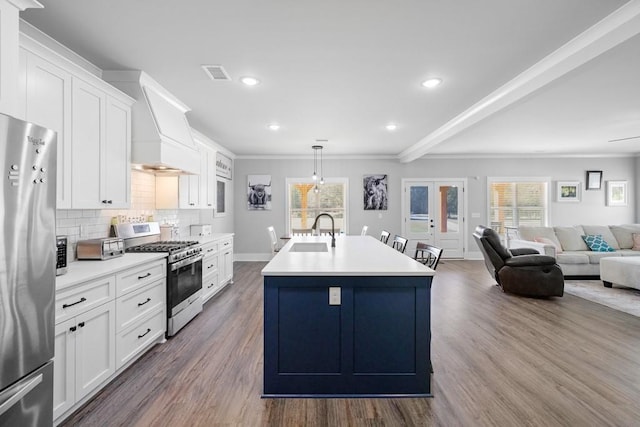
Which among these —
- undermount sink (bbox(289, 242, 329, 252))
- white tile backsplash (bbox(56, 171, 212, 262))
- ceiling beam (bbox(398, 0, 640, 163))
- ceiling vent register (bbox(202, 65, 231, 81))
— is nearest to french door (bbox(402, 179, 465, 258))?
ceiling beam (bbox(398, 0, 640, 163))

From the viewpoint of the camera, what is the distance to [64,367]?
6.41 feet

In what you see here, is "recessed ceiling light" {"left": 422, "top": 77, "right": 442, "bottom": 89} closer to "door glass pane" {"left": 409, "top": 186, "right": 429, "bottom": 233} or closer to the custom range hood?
the custom range hood

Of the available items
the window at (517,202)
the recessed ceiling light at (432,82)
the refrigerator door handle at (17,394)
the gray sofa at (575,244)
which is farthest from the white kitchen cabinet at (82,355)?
the window at (517,202)

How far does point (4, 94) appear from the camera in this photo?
63.7 inches

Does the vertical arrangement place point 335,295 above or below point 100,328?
above

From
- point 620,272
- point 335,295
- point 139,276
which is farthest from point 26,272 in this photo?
point 620,272

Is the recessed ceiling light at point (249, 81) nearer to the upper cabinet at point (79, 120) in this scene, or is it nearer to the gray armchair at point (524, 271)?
the upper cabinet at point (79, 120)

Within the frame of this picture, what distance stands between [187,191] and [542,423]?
14.6 ft

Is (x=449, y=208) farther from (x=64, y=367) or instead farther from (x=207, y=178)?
(x=64, y=367)

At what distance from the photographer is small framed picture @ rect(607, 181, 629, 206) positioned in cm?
811

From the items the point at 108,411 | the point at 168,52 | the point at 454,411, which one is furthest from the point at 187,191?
the point at 454,411

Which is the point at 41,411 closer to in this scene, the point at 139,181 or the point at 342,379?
the point at 342,379

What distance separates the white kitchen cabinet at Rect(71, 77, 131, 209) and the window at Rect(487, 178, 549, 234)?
26.2ft

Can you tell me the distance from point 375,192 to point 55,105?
6790 mm
